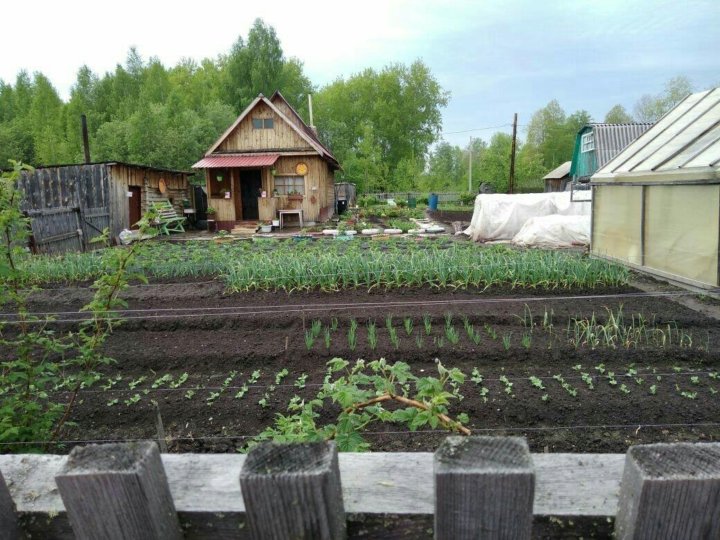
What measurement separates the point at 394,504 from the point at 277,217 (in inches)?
759

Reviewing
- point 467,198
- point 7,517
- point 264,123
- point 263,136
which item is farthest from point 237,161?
point 7,517

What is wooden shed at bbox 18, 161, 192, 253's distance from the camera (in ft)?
42.0

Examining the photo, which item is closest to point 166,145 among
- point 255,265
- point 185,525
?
point 255,265

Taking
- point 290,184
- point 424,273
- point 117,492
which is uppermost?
point 290,184

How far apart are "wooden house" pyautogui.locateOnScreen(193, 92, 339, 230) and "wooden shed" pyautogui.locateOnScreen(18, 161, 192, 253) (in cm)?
302

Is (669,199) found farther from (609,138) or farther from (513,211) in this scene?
(609,138)

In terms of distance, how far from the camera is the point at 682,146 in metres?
7.20

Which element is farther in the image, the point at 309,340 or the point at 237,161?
the point at 237,161

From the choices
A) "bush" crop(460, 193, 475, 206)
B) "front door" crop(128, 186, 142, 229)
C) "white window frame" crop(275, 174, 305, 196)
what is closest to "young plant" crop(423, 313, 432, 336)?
"front door" crop(128, 186, 142, 229)

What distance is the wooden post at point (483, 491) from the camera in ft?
2.50

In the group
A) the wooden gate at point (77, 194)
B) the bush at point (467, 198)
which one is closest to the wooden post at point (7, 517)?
the wooden gate at point (77, 194)

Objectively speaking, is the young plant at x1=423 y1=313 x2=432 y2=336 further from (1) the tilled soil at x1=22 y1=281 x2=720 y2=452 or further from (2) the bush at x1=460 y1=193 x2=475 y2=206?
(2) the bush at x1=460 y1=193 x2=475 y2=206

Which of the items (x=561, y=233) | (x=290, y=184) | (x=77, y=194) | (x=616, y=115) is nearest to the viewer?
(x=561, y=233)

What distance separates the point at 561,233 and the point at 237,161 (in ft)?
41.1
